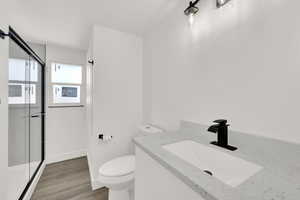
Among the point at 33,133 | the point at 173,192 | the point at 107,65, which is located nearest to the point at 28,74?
the point at 33,133

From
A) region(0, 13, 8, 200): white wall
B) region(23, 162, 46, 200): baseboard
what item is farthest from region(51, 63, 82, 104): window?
region(0, 13, 8, 200): white wall

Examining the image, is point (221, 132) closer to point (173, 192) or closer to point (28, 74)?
point (173, 192)

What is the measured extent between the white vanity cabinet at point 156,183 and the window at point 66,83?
2.32 m

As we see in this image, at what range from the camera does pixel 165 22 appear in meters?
1.64

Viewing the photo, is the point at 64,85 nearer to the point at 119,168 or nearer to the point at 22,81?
the point at 22,81

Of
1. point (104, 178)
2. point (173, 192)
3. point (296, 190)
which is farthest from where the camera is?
point (104, 178)

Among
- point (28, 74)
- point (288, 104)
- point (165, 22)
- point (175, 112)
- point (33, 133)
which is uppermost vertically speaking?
point (165, 22)

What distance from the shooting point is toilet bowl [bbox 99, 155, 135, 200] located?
1275 millimetres

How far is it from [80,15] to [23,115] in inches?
63.3

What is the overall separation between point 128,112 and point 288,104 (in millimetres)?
1743

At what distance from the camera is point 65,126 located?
2.59m

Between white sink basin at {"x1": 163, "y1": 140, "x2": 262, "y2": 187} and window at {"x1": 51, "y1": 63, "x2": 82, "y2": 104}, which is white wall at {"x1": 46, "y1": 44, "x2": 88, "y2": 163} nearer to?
window at {"x1": 51, "y1": 63, "x2": 82, "y2": 104}

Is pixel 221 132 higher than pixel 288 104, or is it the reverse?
pixel 288 104

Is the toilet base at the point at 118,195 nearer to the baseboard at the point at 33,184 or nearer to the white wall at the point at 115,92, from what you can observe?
the white wall at the point at 115,92
